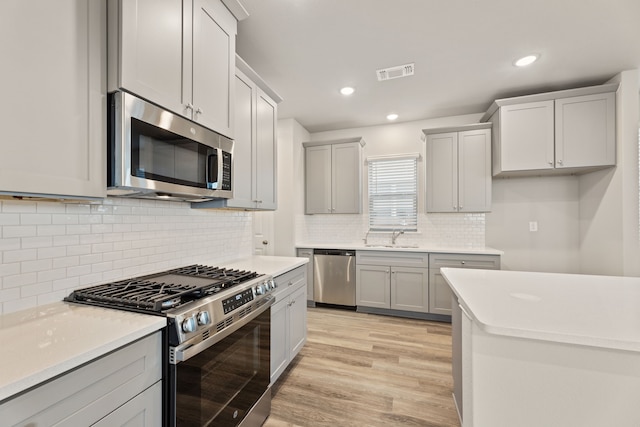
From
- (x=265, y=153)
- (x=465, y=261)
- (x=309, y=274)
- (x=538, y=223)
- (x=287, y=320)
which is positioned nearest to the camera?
(x=287, y=320)

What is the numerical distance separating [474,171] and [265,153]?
2764 millimetres

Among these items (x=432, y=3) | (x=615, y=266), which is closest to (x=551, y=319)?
(x=432, y=3)

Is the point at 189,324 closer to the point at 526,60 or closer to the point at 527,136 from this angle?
the point at 526,60

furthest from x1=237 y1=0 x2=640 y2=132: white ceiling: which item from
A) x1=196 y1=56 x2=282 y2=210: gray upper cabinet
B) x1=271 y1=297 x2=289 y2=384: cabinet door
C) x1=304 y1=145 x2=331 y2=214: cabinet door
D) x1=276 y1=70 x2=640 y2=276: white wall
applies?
x1=271 y1=297 x2=289 y2=384: cabinet door

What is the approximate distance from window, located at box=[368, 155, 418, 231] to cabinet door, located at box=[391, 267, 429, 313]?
2.61 ft

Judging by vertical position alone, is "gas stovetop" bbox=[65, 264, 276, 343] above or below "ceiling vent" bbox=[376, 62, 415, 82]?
below

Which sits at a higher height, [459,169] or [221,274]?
[459,169]

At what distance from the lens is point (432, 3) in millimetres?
1988

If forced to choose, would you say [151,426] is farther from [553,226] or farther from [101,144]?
[553,226]

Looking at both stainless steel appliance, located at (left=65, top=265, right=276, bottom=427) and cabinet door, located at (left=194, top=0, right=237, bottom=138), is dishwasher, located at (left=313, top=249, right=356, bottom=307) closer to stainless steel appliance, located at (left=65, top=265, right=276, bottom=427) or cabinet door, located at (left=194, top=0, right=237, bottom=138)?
stainless steel appliance, located at (left=65, top=265, right=276, bottom=427)

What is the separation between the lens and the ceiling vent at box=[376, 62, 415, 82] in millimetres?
2793

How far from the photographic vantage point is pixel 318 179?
4461 millimetres

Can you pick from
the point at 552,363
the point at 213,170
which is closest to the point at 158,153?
the point at 213,170

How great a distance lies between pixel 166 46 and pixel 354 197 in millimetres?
3165
